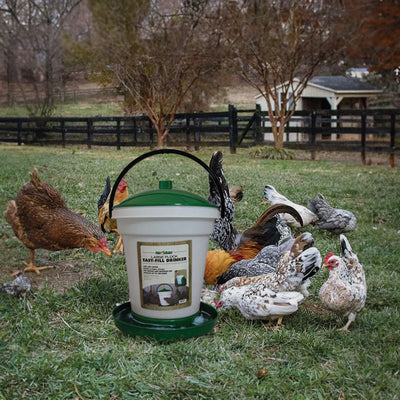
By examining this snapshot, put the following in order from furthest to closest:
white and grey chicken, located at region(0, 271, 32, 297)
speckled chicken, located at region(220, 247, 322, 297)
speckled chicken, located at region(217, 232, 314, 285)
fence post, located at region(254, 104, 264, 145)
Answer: fence post, located at region(254, 104, 264, 145) → speckled chicken, located at region(217, 232, 314, 285) → white and grey chicken, located at region(0, 271, 32, 297) → speckled chicken, located at region(220, 247, 322, 297)

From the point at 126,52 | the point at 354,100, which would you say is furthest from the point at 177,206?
the point at 354,100

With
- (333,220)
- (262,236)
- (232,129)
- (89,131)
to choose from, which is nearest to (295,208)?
(333,220)

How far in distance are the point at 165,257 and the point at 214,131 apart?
11.4 feet

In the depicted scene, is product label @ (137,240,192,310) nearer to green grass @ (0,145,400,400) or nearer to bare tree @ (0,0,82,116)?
green grass @ (0,145,400,400)

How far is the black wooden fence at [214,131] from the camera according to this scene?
3293mm

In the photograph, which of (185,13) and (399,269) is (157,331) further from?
(185,13)

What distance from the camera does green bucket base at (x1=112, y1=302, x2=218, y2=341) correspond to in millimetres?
1370

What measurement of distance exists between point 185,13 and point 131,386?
3.69m

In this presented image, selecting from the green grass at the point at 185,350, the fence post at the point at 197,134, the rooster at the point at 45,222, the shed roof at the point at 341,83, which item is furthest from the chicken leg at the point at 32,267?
the shed roof at the point at 341,83

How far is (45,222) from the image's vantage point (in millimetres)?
1824

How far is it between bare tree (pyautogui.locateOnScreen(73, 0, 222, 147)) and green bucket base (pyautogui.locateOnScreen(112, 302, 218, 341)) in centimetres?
261

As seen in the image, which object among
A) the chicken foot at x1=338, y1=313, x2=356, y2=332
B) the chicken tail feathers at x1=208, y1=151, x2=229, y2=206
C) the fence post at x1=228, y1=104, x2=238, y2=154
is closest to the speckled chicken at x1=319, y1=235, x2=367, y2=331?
the chicken foot at x1=338, y1=313, x2=356, y2=332

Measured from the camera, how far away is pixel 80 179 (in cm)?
297

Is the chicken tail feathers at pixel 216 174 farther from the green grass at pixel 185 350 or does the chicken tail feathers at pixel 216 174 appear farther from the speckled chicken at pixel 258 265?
the green grass at pixel 185 350
